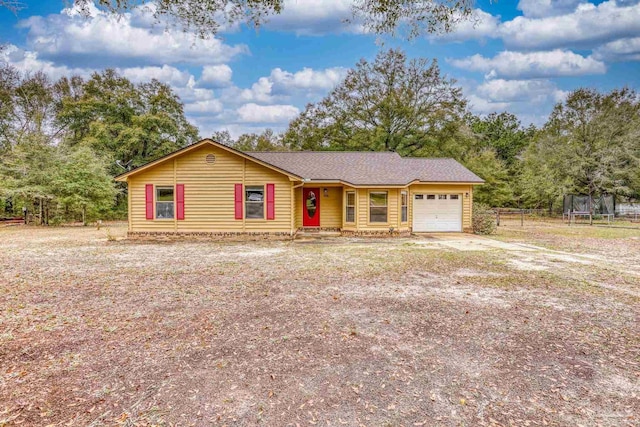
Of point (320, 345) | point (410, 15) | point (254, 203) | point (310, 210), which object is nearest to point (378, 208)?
point (310, 210)

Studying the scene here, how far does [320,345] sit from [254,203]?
10.8 meters

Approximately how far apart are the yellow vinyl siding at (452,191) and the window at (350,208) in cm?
281

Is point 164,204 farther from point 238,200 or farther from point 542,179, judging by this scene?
point 542,179

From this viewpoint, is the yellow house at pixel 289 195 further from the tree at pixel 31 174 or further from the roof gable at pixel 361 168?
the tree at pixel 31 174

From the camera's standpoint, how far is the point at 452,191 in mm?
17109

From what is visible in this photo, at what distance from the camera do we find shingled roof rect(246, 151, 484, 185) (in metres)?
16.1

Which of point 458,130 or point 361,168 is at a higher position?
→ point 458,130

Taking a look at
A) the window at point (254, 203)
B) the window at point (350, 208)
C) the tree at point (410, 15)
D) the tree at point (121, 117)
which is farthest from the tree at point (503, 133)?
the tree at point (410, 15)

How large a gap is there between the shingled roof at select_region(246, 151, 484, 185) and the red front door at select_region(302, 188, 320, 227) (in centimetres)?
126

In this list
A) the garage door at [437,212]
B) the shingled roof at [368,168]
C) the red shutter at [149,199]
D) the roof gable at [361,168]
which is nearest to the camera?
the red shutter at [149,199]

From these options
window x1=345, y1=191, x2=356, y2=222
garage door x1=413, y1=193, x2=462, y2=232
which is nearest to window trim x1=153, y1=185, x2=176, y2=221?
window x1=345, y1=191, x2=356, y2=222

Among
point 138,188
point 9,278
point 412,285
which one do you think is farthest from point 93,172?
point 412,285

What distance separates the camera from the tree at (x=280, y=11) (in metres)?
4.43

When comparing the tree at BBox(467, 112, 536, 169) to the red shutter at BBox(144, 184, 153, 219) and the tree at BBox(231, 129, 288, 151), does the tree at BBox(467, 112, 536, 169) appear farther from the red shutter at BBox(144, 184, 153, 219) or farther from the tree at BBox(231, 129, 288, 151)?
the red shutter at BBox(144, 184, 153, 219)
